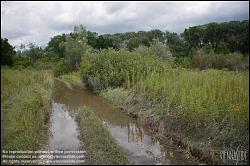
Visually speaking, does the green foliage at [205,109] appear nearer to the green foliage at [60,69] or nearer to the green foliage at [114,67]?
the green foliage at [114,67]

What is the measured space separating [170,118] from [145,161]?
2.79 metres

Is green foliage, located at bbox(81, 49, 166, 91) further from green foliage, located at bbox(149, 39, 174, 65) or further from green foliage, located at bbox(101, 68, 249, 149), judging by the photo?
green foliage, located at bbox(149, 39, 174, 65)

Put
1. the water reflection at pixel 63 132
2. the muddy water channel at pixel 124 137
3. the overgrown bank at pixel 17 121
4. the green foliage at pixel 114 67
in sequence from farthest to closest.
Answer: the green foliage at pixel 114 67 < the water reflection at pixel 63 132 < the muddy water channel at pixel 124 137 < the overgrown bank at pixel 17 121

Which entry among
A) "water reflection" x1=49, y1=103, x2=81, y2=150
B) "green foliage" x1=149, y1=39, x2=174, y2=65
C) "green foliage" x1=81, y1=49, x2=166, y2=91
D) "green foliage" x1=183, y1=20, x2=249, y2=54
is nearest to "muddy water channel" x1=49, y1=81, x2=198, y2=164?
"water reflection" x1=49, y1=103, x2=81, y2=150

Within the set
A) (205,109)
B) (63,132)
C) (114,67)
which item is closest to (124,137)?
(63,132)

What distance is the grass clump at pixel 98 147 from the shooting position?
25.2ft

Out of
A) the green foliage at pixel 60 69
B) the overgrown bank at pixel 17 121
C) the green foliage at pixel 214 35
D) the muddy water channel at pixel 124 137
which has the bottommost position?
the muddy water channel at pixel 124 137

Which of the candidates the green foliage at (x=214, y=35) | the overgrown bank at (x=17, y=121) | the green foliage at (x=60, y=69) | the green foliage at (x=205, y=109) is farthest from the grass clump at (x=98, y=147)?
the green foliage at (x=60, y=69)

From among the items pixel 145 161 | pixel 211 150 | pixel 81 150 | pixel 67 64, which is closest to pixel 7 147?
pixel 81 150

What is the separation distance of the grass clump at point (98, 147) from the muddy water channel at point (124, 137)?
0.99 feet

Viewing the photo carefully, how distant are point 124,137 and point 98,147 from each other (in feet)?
7.25

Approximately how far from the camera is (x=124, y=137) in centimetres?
1069

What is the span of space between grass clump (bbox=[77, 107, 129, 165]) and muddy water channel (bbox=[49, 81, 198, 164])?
0.30 m

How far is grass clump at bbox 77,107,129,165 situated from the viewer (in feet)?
25.2
